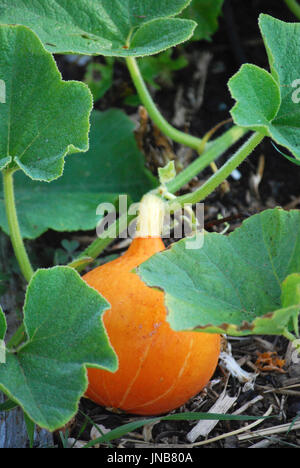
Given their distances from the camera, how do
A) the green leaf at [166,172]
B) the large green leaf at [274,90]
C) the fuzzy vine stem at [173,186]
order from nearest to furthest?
1. the large green leaf at [274,90]
2. the green leaf at [166,172]
3. the fuzzy vine stem at [173,186]

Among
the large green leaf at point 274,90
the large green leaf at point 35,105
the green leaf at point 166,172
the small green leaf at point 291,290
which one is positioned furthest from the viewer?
the green leaf at point 166,172

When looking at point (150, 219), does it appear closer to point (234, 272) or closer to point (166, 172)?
point (166, 172)

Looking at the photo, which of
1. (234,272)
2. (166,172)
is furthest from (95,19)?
(234,272)

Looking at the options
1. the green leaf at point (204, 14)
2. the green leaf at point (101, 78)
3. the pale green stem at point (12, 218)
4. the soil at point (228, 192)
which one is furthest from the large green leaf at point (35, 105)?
the green leaf at point (204, 14)

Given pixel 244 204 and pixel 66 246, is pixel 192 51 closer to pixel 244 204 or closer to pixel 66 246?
pixel 244 204

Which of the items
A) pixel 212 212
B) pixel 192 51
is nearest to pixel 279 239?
pixel 212 212

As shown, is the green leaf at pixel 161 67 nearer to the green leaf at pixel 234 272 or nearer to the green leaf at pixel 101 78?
the green leaf at pixel 101 78
